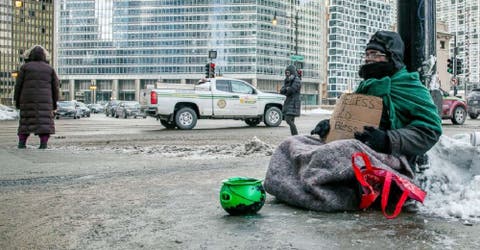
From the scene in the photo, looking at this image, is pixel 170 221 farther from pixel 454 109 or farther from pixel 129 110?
pixel 129 110

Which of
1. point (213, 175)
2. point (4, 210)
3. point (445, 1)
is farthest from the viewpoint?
point (445, 1)

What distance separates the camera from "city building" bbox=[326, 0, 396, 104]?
175 metres

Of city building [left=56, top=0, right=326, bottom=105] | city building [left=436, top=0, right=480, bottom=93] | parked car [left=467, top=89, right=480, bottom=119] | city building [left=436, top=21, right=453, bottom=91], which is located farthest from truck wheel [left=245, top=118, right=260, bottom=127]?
city building [left=436, top=0, right=480, bottom=93]

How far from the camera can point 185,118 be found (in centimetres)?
1781

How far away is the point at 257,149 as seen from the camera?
28.1ft

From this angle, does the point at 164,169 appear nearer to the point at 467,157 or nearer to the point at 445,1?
the point at 467,157

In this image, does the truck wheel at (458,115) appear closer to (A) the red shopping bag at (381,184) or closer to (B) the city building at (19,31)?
(A) the red shopping bag at (381,184)

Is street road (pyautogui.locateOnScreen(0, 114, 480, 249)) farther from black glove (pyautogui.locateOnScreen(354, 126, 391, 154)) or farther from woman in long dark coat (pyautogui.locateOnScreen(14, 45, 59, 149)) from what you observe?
woman in long dark coat (pyautogui.locateOnScreen(14, 45, 59, 149))

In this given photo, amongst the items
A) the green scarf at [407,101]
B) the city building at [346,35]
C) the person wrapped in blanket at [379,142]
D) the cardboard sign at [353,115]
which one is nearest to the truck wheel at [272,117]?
the cardboard sign at [353,115]

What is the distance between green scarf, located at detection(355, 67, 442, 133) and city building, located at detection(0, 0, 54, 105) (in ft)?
555

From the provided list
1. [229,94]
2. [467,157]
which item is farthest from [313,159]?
[229,94]

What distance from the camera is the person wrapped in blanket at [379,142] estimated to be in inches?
137

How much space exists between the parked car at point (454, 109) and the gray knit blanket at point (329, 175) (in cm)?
1842

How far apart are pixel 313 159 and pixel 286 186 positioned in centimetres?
34
